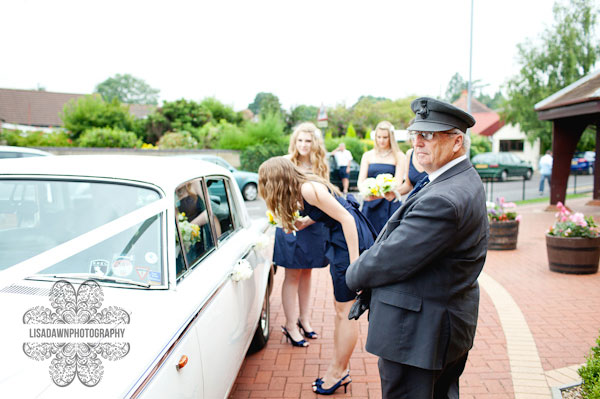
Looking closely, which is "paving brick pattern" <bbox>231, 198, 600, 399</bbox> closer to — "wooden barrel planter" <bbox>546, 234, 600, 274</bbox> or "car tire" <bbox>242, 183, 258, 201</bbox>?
"wooden barrel planter" <bbox>546, 234, 600, 274</bbox>

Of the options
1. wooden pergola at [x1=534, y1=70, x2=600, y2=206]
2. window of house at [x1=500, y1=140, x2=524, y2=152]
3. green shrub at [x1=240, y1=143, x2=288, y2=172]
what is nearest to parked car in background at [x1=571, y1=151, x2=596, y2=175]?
Result: window of house at [x1=500, y1=140, x2=524, y2=152]

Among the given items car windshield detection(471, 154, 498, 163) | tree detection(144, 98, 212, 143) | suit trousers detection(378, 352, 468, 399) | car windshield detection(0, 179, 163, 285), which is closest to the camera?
suit trousers detection(378, 352, 468, 399)

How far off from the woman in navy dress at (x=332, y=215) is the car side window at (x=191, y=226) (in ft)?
1.54

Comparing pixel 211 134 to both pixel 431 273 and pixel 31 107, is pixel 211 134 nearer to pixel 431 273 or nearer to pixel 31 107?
pixel 431 273

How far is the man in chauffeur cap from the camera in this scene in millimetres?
1927

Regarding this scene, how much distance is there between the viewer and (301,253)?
4203 millimetres

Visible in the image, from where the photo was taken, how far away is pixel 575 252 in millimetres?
6457

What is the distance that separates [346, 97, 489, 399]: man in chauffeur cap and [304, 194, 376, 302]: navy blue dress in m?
1.06

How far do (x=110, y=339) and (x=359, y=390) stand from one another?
231 cm

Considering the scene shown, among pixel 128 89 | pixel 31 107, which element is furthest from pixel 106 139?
pixel 128 89

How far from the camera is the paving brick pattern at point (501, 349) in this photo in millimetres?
3617

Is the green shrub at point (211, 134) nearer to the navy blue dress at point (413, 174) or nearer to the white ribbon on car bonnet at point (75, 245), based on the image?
the navy blue dress at point (413, 174)

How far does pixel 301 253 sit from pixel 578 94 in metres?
9.91

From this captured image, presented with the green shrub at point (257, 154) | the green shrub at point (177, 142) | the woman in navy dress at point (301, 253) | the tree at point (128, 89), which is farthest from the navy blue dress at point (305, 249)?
the tree at point (128, 89)
